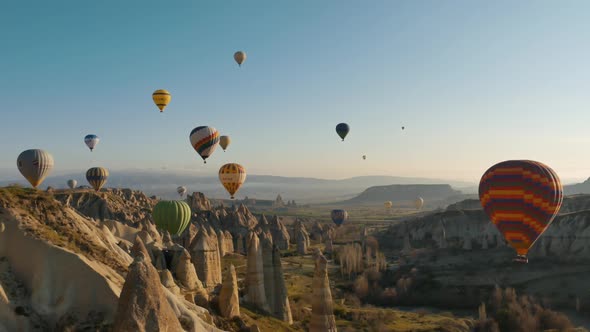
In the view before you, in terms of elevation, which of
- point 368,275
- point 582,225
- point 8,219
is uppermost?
point 8,219

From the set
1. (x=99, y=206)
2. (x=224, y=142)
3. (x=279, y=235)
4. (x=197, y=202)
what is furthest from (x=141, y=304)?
(x=197, y=202)

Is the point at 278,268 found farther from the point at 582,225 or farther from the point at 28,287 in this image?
the point at 582,225

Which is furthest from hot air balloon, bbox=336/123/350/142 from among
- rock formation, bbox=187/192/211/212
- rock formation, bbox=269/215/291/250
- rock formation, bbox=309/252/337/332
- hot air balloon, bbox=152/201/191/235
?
rock formation, bbox=187/192/211/212

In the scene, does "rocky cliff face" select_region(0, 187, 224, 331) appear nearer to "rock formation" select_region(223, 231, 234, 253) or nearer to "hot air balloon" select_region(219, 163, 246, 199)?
"hot air balloon" select_region(219, 163, 246, 199)

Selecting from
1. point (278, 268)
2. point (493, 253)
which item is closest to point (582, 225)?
point (493, 253)

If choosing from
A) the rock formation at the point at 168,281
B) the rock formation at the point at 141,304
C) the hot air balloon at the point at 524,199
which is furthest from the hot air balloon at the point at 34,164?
the hot air balloon at the point at 524,199

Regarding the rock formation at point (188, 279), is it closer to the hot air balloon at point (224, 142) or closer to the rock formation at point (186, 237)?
the rock formation at point (186, 237)
